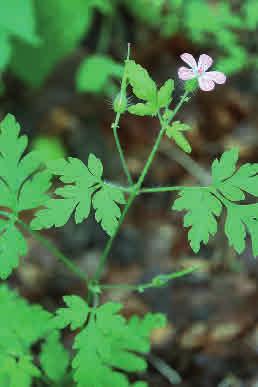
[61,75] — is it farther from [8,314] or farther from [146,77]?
[146,77]

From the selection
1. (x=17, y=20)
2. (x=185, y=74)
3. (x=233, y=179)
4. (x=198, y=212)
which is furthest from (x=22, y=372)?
(x=17, y=20)

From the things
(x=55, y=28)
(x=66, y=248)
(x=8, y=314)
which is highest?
(x=55, y=28)

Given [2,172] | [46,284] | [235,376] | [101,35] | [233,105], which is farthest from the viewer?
[101,35]

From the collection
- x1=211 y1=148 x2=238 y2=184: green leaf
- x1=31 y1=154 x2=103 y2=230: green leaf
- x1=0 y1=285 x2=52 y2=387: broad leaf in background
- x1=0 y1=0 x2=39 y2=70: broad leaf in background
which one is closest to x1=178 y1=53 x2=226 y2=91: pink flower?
x1=211 y1=148 x2=238 y2=184: green leaf

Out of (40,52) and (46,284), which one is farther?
(40,52)

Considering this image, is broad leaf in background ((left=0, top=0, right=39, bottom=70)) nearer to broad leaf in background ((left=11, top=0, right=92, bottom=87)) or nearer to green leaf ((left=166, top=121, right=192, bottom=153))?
broad leaf in background ((left=11, top=0, right=92, bottom=87))

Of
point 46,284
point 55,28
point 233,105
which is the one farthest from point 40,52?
point 46,284
